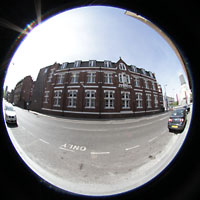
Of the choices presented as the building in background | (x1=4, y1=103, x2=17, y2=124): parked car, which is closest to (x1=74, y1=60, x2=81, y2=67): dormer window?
(x1=4, y1=103, x2=17, y2=124): parked car

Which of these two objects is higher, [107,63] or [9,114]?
[107,63]

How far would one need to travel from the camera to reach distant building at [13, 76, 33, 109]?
1.46m

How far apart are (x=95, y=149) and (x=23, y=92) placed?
1.63 meters

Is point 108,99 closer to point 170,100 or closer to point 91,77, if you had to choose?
point 91,77

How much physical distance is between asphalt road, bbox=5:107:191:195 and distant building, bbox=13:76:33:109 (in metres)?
0.14

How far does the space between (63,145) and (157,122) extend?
4.97 feet

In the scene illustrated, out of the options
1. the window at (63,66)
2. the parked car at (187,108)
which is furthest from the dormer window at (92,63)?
the parked car at (187,108)

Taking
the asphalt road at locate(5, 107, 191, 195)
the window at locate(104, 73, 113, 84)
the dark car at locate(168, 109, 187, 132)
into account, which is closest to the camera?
the asphalt road at locate(5, 107, 191, 195)

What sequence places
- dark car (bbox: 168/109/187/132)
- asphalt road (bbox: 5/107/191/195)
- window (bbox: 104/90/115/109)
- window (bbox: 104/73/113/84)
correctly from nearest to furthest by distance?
1. asphalt road (bbox: 5/107/191/195)
2. dark car (bbox: 168/109/187/132)
3. window (bbox: 104/90/115/109)
4. window (bbox: 104/73/113/84)

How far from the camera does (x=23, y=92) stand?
1601 mm

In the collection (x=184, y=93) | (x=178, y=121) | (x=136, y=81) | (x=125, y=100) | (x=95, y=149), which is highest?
(x=136, y=81)

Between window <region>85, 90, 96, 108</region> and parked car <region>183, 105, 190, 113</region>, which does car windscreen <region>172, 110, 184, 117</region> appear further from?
window <region>85, 90, 96, 108</region>

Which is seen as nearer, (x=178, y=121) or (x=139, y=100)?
(x=178, y=121)

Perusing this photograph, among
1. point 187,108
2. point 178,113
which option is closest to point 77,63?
point 178,113
